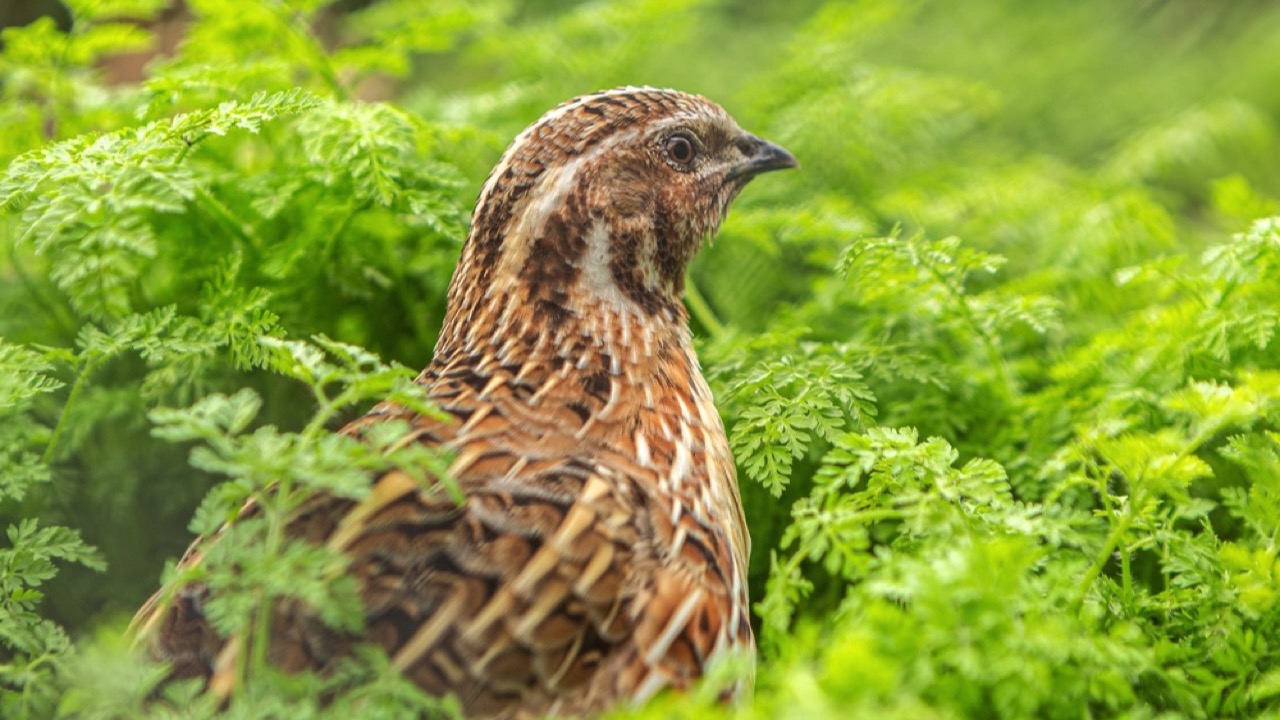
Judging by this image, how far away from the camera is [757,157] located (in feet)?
9.78

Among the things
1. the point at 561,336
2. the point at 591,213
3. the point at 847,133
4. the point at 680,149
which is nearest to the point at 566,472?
the point at 561,336

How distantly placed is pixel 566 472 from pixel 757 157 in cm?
124

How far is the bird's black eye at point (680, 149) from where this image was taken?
8.90 ft

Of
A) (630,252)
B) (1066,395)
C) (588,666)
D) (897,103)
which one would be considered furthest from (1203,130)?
(588,666)

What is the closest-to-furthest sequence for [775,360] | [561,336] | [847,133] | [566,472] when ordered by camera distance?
[566,472], [561,336], [775,360], [847,133]

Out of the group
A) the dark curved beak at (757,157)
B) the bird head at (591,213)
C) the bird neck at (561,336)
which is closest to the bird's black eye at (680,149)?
the bird head at (591,213)

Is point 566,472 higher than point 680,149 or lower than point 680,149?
lower

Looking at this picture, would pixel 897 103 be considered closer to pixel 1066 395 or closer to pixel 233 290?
pixel 1066 395

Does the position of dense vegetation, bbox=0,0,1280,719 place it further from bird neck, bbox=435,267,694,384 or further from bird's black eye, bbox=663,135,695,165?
bird's black eye, bbox=663,135,695,165

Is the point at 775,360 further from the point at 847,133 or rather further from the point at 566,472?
the point at 847,133

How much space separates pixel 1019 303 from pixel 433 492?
1.48 meters

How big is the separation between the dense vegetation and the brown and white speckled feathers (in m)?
0.12

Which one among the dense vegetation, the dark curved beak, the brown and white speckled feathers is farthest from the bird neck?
the dark curved beak

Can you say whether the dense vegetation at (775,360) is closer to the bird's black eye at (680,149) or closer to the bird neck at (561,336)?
the bird neck at (561,336)
